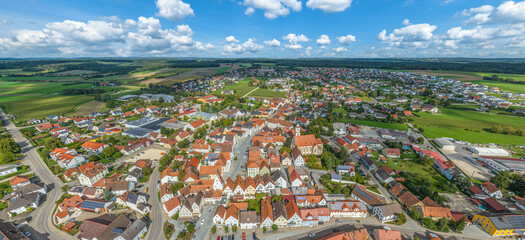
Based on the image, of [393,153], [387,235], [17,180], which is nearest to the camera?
[387,235]

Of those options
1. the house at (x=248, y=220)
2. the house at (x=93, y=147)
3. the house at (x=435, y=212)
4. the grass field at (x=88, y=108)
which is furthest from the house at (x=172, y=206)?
the grass field at (x=88, y=108)

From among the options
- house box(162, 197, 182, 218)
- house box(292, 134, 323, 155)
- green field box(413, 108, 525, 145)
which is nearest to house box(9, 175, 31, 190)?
house box(162, 197, 182, 218)

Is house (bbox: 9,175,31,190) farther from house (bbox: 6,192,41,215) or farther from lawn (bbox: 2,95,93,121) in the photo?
lawn (bbox: 2,95,93,121)

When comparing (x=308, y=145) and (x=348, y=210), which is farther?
(x=308, y=145)

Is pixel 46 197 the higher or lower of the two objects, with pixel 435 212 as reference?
lower

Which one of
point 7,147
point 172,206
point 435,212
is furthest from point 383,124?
point 7,147

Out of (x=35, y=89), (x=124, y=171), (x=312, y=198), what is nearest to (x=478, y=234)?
(x=312, y=198)

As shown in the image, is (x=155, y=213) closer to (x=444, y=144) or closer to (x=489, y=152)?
(x=444, y=144)
